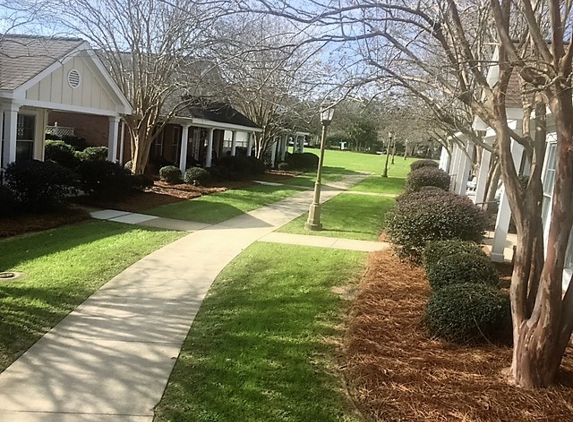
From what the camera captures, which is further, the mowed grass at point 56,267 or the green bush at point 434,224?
the green bush at point 434,224

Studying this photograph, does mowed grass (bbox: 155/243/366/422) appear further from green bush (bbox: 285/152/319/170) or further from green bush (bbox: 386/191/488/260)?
green bush (bbox: 285/152/319/170)

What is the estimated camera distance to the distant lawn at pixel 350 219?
12.4 metres

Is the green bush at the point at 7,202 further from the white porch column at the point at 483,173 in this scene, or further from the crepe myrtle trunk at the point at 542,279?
the white porch column at the point at 483,173

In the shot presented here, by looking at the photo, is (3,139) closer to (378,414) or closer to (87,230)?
(87,230)

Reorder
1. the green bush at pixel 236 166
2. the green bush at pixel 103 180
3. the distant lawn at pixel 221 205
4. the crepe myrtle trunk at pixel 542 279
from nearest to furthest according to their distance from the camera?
1. the crepe myrtle trunk at pixel 542 279
2. the distant lawn at pixel 221 205
3. the green bush at pixel 103 180
4. the green bush at pixel 236 166

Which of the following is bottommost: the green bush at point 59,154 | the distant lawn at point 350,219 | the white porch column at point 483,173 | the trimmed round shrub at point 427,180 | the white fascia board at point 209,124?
the distant lawn at point 350,219

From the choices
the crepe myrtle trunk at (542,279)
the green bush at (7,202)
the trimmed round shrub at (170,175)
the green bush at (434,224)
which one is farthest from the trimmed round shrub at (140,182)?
the crepe myrtle trunk at (542,279)

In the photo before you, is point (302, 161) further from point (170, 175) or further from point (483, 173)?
point (483, 173)

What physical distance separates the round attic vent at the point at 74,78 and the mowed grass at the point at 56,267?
4574 millimetres

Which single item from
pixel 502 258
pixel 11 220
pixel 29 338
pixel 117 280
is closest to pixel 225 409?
pixel 29 338

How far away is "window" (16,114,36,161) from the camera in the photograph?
13.9 metres

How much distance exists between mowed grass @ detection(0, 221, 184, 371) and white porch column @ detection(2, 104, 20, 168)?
101 inches

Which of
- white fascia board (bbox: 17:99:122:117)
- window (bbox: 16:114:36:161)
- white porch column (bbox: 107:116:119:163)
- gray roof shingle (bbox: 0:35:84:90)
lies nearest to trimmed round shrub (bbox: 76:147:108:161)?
white porch column (bbox: 107:116:119:163)

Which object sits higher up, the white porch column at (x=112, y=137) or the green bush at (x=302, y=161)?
the white porch column at (x=112, y=137)
